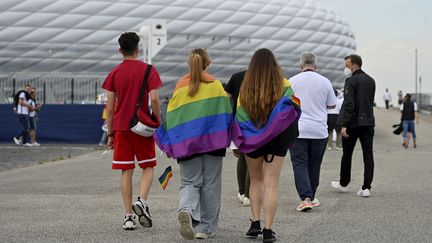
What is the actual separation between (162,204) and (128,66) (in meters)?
2.24

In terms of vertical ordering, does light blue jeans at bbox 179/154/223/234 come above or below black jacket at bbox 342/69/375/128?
below

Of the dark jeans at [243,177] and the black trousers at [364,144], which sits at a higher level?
the black trousers at [364,144]

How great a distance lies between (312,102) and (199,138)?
7.62 feet

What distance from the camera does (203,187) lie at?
6.75 metres

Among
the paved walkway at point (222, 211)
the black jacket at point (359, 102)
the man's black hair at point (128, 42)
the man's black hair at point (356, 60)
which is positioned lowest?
the paved walkway at point (222, 211)

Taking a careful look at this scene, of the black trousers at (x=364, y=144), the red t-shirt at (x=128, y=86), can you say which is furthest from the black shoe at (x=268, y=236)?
the black trousers at (x=364, y=144)

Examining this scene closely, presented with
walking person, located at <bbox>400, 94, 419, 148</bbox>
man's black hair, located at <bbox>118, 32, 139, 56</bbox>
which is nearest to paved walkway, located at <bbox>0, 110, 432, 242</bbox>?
man's black hair, located at <bbox>118, 32, 139, 56</bbox>

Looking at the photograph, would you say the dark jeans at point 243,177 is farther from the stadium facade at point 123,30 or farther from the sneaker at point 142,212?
the stadium facade at point 123,30

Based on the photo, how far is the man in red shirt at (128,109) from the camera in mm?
7141

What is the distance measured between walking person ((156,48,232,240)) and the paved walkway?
0.78 ft

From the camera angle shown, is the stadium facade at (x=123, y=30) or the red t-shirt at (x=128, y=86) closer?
the red t-shirt at (x=128, y=86)

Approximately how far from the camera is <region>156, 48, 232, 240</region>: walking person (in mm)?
6645

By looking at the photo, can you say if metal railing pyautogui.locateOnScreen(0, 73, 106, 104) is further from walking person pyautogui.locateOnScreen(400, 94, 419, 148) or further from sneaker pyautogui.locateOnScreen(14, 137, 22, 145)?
walking person pyautogui.locateOnScreen(400, 94, 419, 148)

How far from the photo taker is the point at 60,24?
39688 millimetres
